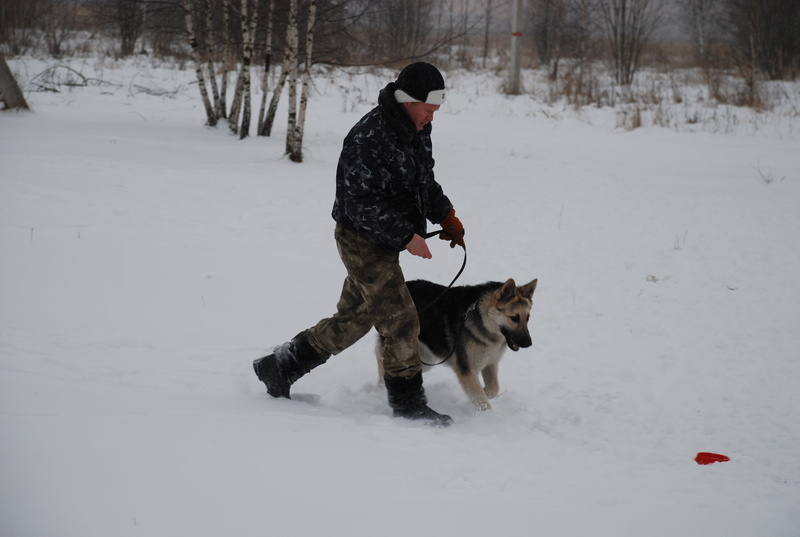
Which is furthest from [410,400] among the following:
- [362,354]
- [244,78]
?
[244,78]

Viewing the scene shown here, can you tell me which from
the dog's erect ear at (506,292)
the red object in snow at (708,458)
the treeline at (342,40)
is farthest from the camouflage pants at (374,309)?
the treeline at (342,40)

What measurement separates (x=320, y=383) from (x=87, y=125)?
9.46m

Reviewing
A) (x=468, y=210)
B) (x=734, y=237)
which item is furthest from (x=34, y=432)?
(x=734, y=237)

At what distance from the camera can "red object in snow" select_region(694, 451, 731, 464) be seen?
3.46 m

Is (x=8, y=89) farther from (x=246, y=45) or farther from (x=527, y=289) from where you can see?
(x=527, y=289)

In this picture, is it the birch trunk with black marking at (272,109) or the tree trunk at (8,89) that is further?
the tree trunk at (8,89)

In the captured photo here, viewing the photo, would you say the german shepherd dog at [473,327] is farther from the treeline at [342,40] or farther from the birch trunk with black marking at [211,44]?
the birch trunk with black marking at [211,44]

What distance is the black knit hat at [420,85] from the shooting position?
3.03 m

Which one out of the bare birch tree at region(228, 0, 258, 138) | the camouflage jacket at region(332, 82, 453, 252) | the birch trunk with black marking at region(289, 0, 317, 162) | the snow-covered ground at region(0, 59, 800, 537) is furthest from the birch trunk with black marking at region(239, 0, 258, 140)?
the camouflage jacket at region(332, 82, 453, 252)

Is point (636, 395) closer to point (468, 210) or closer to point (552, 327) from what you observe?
point (552, 327)

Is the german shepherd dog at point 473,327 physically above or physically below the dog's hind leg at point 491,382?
above

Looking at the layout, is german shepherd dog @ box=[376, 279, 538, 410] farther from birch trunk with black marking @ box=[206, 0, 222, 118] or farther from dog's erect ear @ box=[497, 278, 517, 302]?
birch trunk with black marking @ box=[206, 0, 222, 118]

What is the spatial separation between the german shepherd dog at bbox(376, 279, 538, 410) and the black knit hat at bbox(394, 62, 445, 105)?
1.36m

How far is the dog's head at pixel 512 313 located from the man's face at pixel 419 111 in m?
1.22
